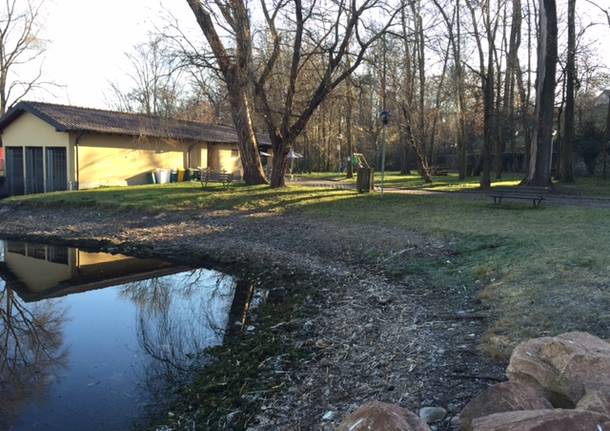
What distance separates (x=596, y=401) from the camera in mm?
3113

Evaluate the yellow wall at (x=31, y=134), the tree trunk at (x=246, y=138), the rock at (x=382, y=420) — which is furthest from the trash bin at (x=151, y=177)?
the rock at (x=382, y=420)

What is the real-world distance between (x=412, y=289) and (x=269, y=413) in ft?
14.7

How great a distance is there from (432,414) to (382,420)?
1299 millimetres

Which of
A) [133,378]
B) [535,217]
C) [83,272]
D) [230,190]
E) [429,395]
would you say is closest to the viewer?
[429,395]

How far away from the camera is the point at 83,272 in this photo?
39.9ft

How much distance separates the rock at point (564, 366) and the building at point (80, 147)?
817 inches

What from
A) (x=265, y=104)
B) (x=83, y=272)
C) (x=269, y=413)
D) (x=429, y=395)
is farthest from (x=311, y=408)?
(x=265, y=104)

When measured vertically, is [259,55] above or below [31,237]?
above

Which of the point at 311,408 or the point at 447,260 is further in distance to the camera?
the point at 447,260

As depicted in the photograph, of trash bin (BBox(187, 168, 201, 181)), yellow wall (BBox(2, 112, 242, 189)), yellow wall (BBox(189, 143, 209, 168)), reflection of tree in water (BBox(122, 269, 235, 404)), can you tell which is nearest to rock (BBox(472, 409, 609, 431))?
reflection of tree in water (BBox(122, 269, 235, 404))

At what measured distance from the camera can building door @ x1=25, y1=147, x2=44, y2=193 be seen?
87.8 feet

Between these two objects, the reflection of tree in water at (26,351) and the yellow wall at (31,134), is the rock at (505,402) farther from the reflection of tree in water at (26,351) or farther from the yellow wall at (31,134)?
the yellow wall at (31,134)

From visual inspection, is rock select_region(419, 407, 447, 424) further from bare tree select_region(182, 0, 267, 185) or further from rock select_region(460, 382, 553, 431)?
bare tree select_region(182, 0, 267, 185)

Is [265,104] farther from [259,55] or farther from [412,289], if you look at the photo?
[412,289]
